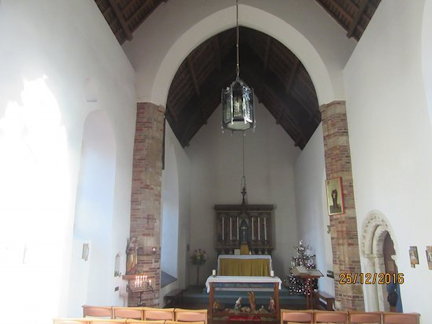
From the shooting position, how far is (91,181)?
20.0 feet

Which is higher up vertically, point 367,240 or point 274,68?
point 274,68

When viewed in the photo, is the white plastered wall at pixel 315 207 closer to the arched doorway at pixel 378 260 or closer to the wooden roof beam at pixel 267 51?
the wooden roof beam at pixel 267 51

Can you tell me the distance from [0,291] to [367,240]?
5403mm

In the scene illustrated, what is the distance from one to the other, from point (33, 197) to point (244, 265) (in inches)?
339

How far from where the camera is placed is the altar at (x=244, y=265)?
37.3 feet

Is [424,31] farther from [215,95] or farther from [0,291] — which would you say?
[215,95]

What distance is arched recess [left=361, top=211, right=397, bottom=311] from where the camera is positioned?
5.95 meters

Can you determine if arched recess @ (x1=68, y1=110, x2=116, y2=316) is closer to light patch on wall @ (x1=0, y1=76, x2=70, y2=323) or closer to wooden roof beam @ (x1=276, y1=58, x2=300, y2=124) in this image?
light patch on wall @ (x1=0, y1=76, x2=70, y2=323)

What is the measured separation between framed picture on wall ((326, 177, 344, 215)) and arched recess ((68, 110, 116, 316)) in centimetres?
409

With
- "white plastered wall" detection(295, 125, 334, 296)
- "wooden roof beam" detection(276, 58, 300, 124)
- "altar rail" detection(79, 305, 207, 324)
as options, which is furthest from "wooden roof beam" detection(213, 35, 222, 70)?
"altar rail" detection(79, 305, 207, 324)

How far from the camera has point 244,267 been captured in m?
11.5

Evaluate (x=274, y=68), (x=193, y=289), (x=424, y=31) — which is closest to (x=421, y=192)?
(x=424, y=31)

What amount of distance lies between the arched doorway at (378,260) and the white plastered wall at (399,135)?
0.15 m
